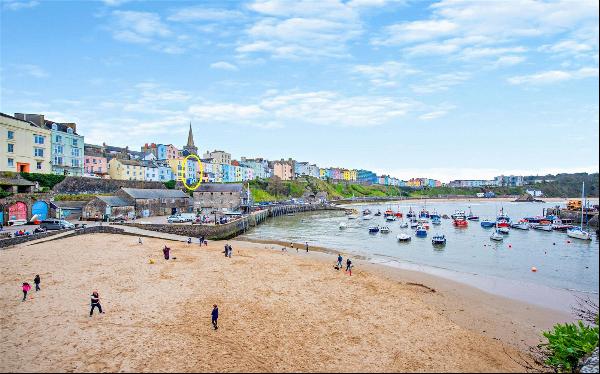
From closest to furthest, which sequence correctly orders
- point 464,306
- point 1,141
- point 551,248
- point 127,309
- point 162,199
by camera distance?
point 127,309 → point 464,306 → point 551,248 → point 1,141 → point 162,199

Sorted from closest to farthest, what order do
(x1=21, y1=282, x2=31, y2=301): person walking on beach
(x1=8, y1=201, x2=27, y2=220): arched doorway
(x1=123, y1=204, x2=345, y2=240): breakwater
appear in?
(x1=21, y1=282, x2=31, y2=301): person walking on beach, (x1=8, y1=201, x2=27, y2=220): arched doorway, (x1=123, y1=204, x2=345, y2=240): breakwater

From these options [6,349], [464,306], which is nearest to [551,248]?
[464,306]

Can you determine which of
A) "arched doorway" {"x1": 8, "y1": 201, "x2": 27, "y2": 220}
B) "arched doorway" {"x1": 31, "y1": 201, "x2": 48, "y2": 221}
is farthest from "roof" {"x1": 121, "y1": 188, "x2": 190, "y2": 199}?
"arched doorway" {"x1": 8, "y1": 201, "x2": 27, "y2": 220}

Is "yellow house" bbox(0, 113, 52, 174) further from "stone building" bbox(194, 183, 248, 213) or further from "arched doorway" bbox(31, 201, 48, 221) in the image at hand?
"stone building" bbox(194, 183, 248, 213)

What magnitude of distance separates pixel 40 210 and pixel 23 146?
523 inches

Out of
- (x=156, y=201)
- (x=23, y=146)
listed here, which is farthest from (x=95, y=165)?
(x=156, y=201)

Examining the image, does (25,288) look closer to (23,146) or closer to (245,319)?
(245,319)

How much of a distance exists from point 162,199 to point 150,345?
168 ft

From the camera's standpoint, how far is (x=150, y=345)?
14609mm

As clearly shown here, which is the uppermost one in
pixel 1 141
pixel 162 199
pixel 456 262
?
pixel 1 141

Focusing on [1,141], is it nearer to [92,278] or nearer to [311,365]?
[92,278]

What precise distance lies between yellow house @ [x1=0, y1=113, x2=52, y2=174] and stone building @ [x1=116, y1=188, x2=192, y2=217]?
12.4 meters

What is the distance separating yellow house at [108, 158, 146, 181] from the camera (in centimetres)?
8744

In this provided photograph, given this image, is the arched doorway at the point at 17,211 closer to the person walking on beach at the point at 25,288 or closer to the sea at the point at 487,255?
the sea at the point at 487,255
